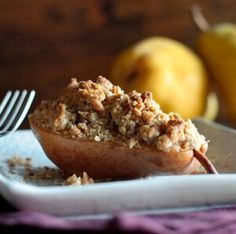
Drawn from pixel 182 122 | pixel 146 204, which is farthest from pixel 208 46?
pixel 146 204

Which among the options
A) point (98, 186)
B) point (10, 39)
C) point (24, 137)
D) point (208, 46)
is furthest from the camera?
point (10, 39)

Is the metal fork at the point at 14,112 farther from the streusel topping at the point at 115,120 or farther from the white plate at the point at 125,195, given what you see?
the white plate at the point at 125,195

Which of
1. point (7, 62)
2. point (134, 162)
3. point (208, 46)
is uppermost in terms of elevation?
point (134, 162)

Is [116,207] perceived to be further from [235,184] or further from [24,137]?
[24,137]

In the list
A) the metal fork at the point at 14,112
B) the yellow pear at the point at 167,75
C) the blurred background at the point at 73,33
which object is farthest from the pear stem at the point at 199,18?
the metal fork at the point at 14,112

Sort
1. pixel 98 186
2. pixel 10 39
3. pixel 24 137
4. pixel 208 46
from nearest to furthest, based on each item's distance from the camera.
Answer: pixel 98 186 → pixel 24 137 → pixel 208 46 → pixel 10 39

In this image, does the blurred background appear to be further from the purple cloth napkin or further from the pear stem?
the purple cloth napkin

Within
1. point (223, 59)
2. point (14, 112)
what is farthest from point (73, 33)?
point (14, 112)

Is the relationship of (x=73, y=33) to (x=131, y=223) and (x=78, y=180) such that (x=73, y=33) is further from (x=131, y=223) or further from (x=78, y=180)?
(x=131, y=223)
